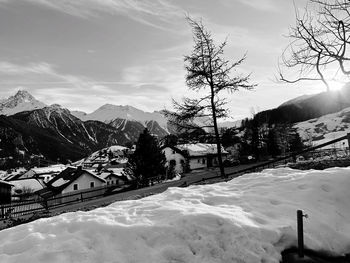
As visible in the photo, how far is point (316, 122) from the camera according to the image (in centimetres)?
16050

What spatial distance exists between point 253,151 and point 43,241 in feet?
192

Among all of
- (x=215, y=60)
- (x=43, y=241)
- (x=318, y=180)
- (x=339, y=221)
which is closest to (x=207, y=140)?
(x=215, y=60)

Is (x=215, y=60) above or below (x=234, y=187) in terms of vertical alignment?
above

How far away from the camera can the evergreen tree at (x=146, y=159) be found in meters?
38.1

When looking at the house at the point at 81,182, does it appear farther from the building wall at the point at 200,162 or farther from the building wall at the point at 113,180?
the building wall at the point at 200,162

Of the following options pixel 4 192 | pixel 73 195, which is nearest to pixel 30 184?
pixel 4 192

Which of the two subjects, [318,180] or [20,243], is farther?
[318,180]

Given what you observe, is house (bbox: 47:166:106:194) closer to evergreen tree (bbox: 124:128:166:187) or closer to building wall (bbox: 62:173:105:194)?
building wall (bbox: 62:173:105:194)

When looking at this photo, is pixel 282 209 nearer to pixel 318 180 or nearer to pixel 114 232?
pixel 318 180

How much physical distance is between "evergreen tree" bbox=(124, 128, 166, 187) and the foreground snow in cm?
3219

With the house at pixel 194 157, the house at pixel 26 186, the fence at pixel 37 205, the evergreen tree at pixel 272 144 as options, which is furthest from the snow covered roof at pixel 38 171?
the evergreen tree at pixel 272 144

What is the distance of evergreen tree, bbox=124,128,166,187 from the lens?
125 feet

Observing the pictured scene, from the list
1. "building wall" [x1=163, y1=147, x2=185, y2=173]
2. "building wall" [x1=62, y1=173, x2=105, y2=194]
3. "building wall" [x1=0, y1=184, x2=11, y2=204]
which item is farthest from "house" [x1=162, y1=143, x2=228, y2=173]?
"building wall" [x1=0, y1=184, x2=11, y2=204]

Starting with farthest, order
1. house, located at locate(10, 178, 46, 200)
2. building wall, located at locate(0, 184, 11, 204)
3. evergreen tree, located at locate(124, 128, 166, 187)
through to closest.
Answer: house, located at locate(10, 178, 46, 200) → building wall, located at locate(0, 184, 11, 204) → evergreen tree, located at locate(124, 128, 166, 187)
